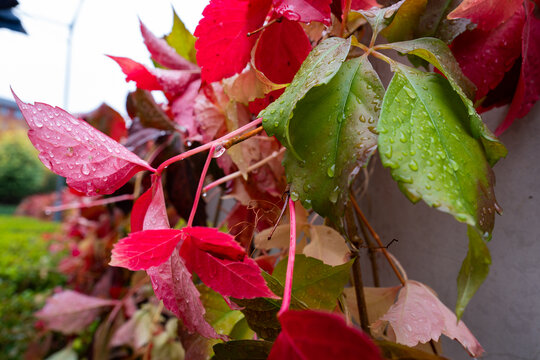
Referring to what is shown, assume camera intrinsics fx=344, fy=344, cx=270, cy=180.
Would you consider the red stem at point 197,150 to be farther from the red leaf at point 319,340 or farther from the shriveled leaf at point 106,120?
the shriveled leaf at point 106,120

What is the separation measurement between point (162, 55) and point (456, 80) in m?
0.40

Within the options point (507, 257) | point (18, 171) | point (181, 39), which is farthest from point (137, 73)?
point (18, 171)

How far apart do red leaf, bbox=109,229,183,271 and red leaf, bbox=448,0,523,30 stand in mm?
259

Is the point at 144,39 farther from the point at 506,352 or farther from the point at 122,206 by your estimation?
the point at 506,352

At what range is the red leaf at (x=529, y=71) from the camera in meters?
0.31

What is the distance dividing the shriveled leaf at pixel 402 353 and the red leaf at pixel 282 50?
0.22 m

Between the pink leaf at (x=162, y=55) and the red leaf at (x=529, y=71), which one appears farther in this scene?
the pink leaf at (x=162, y=55)

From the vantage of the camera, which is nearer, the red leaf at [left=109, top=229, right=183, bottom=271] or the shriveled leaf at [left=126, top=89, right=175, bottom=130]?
the red leaf at [left=109, top=229, right=183, bottom=271]

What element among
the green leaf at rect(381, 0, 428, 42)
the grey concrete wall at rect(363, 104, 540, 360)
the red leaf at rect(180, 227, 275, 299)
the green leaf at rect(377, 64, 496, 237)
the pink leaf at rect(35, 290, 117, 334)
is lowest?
the pink leaf at rect(35, 290, 117, 334)

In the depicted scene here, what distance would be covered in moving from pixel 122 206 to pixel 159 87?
35cm

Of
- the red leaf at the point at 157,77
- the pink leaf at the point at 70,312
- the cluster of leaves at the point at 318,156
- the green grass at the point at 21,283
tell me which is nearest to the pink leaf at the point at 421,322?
the cluster of leaves at the point at 318,156

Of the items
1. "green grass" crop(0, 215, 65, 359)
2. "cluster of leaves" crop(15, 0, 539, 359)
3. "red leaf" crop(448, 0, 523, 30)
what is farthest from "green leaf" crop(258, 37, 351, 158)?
"green grass" crop(0, 215, 65, 359)

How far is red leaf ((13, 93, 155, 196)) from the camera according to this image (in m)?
0.23

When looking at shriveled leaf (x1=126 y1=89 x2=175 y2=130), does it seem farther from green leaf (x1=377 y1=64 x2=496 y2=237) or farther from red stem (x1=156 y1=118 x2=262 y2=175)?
green leaf (x1=377 y1=64 x2=496 y2=237)
